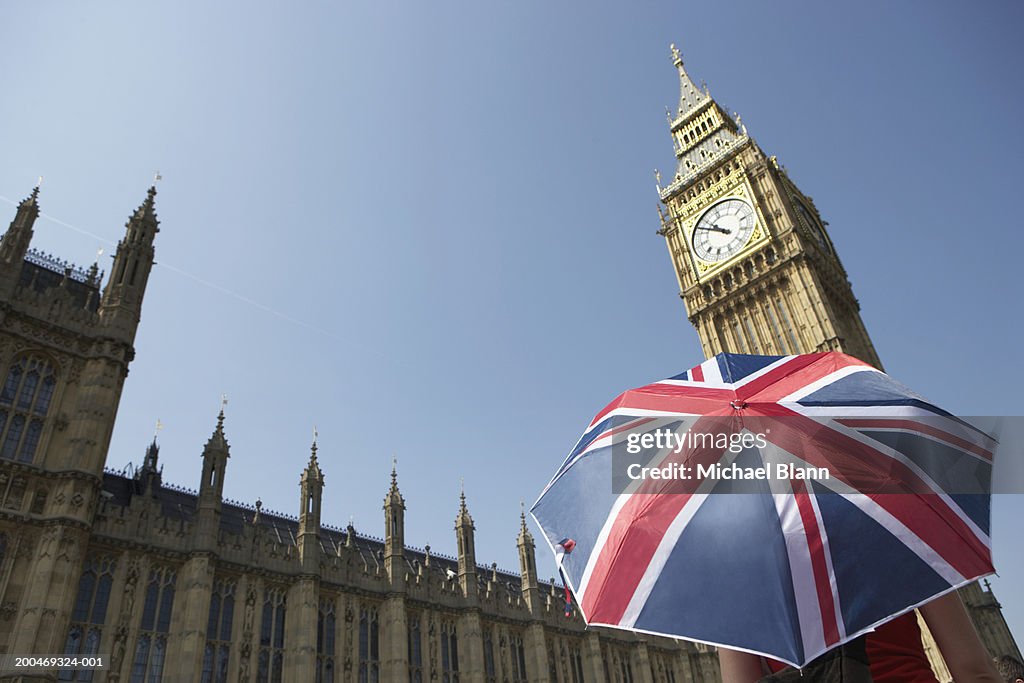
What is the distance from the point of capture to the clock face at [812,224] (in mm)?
52875

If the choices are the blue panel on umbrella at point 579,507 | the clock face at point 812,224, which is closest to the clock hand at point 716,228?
the clock face at point 812,224

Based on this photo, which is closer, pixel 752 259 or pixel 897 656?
pixel 897 656

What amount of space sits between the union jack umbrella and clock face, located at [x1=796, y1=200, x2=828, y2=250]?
53.6 m

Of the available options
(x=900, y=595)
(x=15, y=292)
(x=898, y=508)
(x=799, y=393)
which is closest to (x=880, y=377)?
(x=799, y=393)

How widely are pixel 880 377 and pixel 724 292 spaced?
47939 millimetres

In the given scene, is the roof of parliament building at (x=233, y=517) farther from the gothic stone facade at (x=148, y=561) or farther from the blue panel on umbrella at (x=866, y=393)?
the blue panel on umbrella at (x=866, y=393)

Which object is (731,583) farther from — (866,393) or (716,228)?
(716,228)

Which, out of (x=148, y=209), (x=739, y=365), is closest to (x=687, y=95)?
(x=148, y=209)

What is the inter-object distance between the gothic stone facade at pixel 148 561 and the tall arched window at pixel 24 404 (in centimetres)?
5

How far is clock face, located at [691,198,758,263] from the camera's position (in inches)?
1992

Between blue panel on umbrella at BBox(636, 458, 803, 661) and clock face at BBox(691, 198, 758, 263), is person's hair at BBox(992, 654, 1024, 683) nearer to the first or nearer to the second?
blue panel on umbrella at BBox(636, 458, 803, 661)

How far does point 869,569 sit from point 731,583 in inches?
25.0

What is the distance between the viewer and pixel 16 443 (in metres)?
21.4

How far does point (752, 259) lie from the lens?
1934 inches
